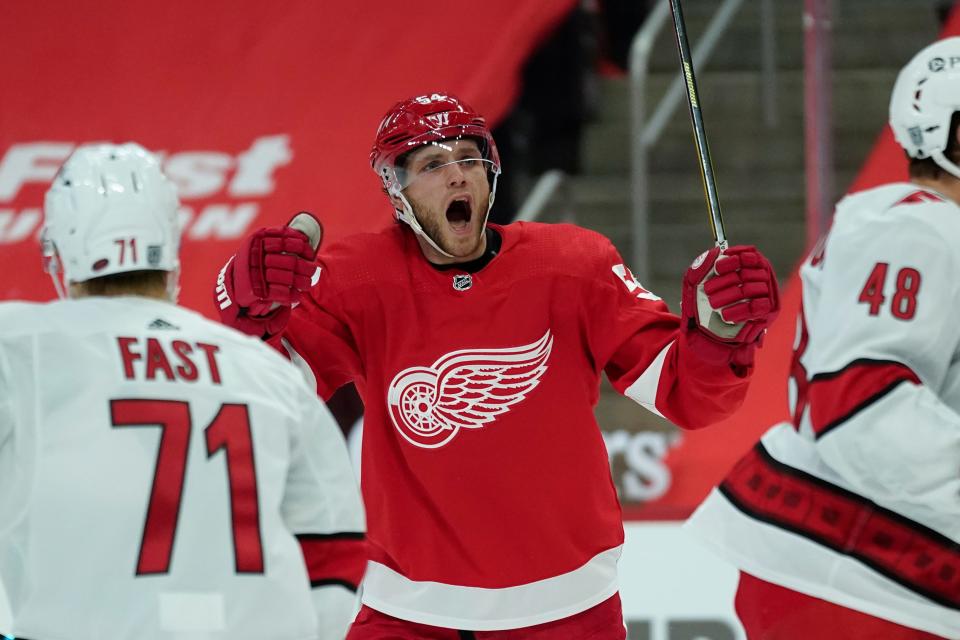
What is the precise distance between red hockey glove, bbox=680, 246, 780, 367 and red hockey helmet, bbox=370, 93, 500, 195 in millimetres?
510

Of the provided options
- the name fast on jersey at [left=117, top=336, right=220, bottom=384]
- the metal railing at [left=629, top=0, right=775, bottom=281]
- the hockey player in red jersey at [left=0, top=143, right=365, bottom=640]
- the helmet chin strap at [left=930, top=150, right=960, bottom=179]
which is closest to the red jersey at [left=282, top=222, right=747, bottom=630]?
the helmet chin strap at [left=930, top=150, right=960, bottom=179]

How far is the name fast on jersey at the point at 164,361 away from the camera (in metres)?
2.06

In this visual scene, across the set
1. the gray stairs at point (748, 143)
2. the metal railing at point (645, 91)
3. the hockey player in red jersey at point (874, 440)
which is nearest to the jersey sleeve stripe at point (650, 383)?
the hockey player in red jersey at point (874, 440)

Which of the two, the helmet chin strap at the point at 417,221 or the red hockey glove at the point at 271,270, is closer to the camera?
the red hockey glove at the point at 271,270

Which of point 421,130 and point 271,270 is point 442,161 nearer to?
point 421,130

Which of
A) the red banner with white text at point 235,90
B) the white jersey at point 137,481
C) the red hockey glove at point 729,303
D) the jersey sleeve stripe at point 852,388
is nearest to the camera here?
the white jersey at point 137,481

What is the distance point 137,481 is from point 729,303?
3.38 ft

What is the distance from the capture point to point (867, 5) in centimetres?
535

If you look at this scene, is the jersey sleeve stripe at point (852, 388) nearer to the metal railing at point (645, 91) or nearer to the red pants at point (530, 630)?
the red pants at point (530, 630)

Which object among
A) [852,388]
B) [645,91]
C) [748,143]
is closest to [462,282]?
[852,388]

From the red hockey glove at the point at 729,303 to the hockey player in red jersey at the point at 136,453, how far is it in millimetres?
758

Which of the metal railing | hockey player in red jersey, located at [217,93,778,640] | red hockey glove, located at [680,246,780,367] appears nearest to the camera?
red hockey glove, located at [680,246,780,367]

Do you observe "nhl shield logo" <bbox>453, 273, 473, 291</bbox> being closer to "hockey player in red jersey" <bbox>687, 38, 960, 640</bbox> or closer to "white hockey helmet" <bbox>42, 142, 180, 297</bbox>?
"hockey player in red jersey" <bbox>687, 38, 960, 640</bbox>

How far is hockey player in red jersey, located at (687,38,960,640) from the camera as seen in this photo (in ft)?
8.04
